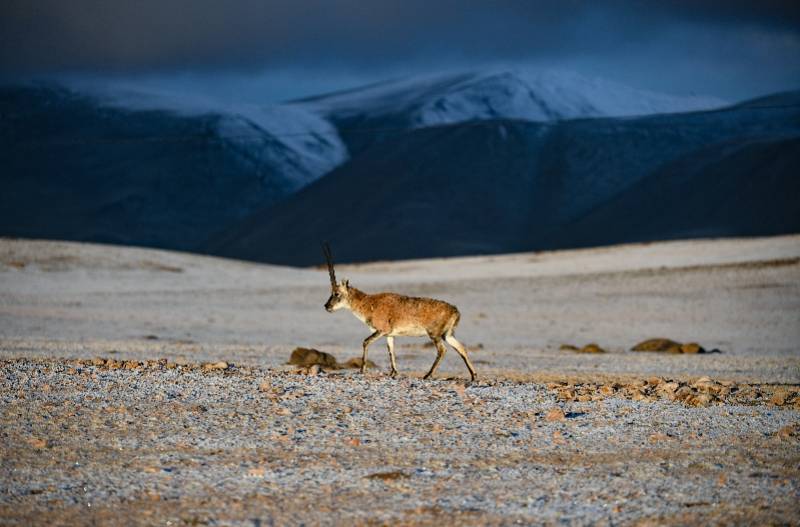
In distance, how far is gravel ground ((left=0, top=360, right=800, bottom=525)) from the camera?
30.0 ft

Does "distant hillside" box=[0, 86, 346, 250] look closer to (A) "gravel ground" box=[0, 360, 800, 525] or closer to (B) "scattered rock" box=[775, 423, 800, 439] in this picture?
(A) "gravel ground" box=[0, 360, 800, 525]

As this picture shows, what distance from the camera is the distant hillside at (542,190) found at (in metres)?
129

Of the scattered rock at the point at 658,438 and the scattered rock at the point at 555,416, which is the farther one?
the scattered rock at the point at 555,416

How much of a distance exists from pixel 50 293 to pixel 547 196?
377ft

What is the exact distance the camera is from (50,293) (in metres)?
45.0

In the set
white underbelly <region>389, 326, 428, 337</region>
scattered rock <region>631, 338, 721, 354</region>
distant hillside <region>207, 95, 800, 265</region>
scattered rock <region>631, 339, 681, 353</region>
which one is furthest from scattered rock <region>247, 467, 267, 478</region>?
distant hillside <region>207, 95, 800, 265</region>

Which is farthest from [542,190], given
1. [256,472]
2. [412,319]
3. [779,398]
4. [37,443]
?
[256,472]

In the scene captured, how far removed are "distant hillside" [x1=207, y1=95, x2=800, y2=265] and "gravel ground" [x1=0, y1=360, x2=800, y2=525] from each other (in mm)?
105943

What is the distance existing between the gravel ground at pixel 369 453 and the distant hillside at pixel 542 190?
348ft

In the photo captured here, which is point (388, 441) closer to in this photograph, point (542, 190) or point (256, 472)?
point (256, 472)

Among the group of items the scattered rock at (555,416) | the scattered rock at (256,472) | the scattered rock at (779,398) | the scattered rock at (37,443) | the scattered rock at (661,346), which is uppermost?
the scattered rock at (661,346)

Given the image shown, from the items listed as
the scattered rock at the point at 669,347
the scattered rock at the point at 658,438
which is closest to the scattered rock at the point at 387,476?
the scattered rock at the point at 658,438

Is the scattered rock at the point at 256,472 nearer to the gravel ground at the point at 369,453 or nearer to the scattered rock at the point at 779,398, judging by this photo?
the gravel ground at the point at 369,453

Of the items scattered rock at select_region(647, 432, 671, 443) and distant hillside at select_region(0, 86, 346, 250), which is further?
distant hillside at select_region(0, 86, 346, 250)
